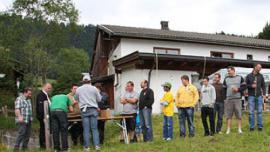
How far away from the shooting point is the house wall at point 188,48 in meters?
Answer: 26.3

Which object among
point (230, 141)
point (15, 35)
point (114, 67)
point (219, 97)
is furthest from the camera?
point (15, 35)

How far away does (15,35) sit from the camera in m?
29.1

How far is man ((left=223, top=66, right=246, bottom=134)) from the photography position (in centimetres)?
1136

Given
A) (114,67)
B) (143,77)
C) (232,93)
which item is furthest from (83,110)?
(114,67)

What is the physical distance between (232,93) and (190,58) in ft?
38.9

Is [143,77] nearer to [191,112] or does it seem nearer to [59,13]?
[59,13]

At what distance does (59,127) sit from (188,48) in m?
18.8

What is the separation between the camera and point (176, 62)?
2366 cm

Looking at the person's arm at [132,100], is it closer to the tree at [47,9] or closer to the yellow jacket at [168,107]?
the yellow jacket at [168,107]

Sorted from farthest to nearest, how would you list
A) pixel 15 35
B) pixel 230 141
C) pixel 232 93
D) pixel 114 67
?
1. pixel 15 35
2. pixel 114 67
3. pixel 232 93
4. pixel 230 141

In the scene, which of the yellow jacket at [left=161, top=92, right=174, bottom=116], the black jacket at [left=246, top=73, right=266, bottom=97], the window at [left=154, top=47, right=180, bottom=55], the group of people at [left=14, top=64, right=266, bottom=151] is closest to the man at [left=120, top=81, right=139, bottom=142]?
the group of people at [left=14, top=64, right=266, bottom=151]

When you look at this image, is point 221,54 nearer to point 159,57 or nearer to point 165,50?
point 165,50

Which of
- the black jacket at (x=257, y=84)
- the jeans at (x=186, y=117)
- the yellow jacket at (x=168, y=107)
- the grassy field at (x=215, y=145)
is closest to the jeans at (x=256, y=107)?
the black jacket at (x=257, y=84)

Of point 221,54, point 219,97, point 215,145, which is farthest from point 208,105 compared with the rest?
point 221,54
